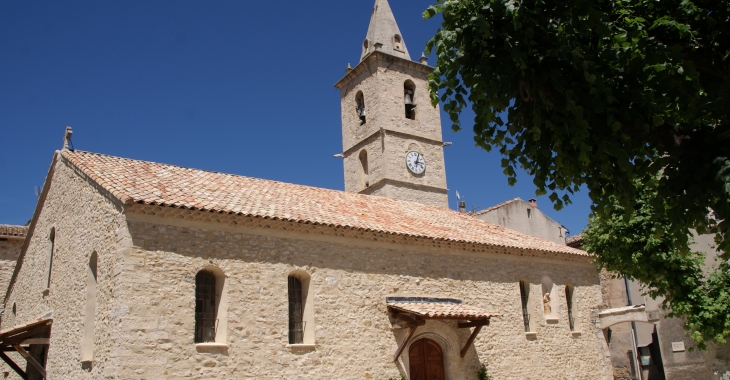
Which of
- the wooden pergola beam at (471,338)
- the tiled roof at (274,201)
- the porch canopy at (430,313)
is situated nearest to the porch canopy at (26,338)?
the tiled roof at (274,201)

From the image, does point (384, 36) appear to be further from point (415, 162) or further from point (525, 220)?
point (525, 220)

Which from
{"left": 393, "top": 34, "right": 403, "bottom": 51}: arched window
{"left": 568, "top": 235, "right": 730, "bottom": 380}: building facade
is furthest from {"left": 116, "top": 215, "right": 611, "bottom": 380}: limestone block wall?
{"left": 393, "top": 34, "right": 403, "bottom": 51}: arched window

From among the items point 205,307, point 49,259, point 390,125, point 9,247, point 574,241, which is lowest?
point 205,307

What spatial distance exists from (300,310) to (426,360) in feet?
13.1

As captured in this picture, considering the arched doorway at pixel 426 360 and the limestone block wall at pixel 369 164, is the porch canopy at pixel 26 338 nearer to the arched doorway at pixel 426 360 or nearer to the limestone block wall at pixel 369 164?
the arched doorway at pixel 426 360

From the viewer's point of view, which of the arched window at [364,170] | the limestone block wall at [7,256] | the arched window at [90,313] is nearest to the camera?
the arched window at [90,313]

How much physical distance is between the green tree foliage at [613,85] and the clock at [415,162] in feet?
55.9

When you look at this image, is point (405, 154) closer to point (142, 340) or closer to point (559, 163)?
point (142, 340)

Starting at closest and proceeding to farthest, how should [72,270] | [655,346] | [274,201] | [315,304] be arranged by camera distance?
1. [315,304]
2. [72,270]
3. [274,201]
4. [655,346]

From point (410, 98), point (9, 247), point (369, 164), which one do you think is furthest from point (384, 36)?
point (9, 247)

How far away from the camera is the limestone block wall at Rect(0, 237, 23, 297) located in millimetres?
21109

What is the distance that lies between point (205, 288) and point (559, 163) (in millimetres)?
8386

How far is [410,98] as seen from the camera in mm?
26500

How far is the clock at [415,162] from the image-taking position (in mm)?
24922
